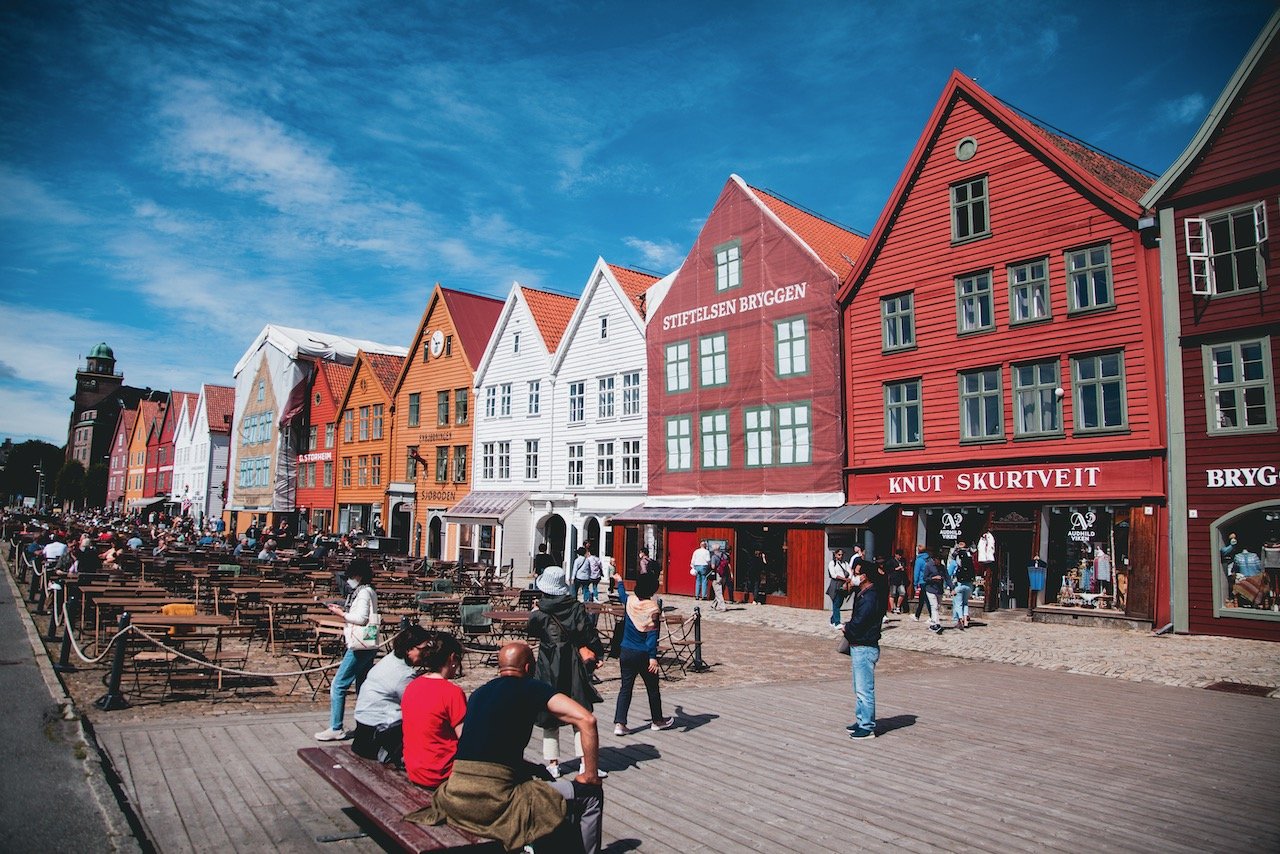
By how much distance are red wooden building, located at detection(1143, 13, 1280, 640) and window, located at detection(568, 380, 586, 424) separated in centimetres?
2211

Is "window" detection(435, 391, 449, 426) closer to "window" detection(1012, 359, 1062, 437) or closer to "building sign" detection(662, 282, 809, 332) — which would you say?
"building sign" detection(662, 282, 809, 332)

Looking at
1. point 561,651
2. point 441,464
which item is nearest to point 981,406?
point 561,651

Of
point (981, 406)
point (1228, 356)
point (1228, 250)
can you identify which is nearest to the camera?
point (1228, 356)

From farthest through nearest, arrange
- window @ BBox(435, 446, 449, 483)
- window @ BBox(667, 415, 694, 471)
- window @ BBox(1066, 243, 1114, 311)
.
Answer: window @ BBox(435, 446, 449, 483)
window @ BBox(667, 415, 694, 471)
window @ BBox(1066, 243, 1114, 311)

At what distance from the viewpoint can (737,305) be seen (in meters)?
29.5

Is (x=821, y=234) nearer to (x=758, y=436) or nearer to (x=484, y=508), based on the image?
(x=758, y=436)

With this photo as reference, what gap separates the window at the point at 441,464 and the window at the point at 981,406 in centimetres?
2731

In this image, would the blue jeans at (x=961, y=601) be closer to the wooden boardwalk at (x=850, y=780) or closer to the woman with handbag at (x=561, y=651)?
the wooden boardwalk at (x=850, y=780)

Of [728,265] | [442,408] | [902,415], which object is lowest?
[902,415]

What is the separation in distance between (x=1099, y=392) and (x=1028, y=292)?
3.40 meters

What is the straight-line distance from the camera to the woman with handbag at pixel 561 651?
25.7 ft

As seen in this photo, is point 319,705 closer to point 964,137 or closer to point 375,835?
point 375,835

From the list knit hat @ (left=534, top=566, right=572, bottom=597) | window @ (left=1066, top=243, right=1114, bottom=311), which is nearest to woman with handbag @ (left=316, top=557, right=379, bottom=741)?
knit hat @ (left=534, top=566, right=572, bottom=597)

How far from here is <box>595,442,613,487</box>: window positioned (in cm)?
3434
